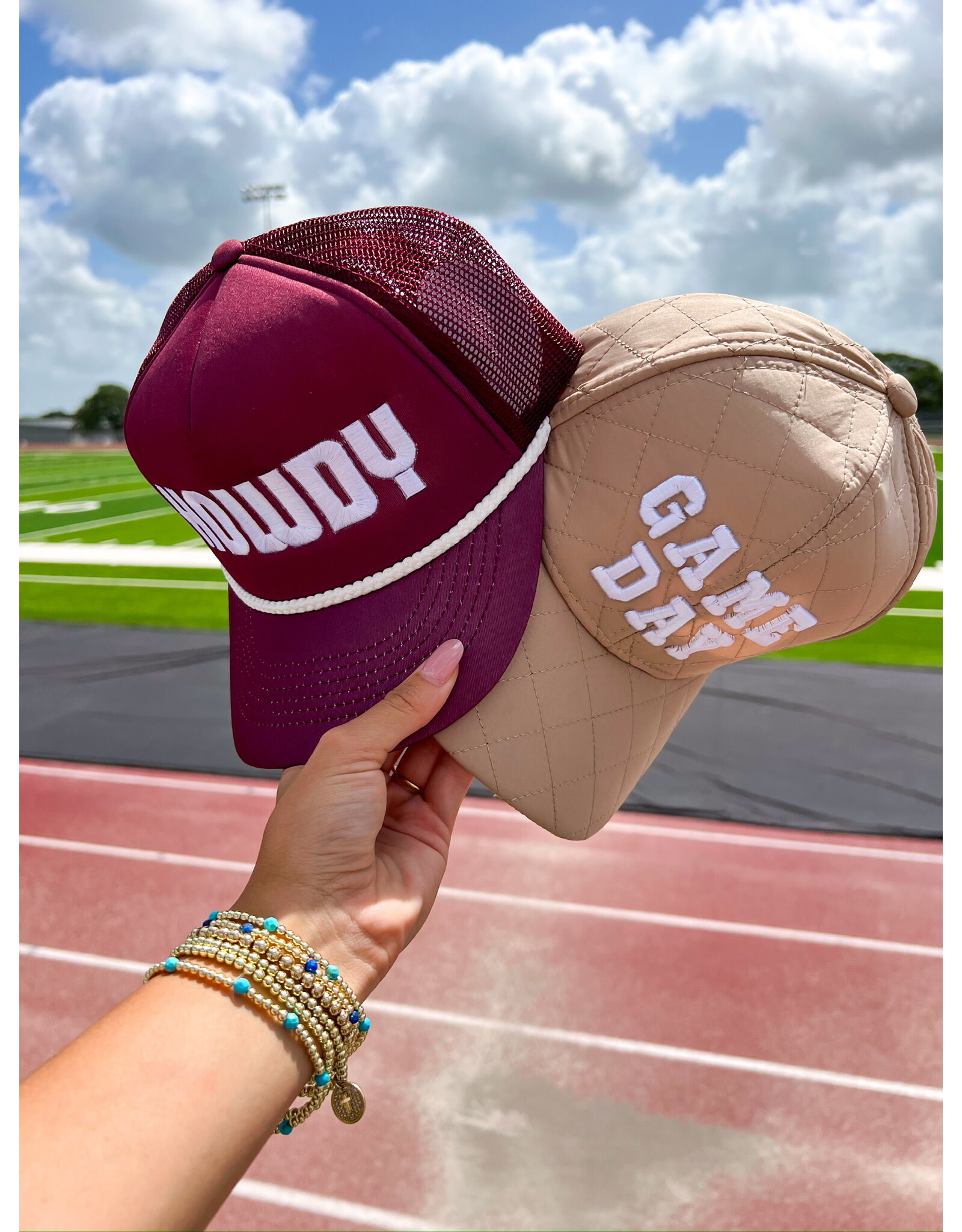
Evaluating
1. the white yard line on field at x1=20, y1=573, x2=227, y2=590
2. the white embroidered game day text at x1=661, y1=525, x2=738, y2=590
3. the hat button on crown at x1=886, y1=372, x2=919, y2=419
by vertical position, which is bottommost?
the white yard line on field at x1=20, y1=573, x2=227, y2=590

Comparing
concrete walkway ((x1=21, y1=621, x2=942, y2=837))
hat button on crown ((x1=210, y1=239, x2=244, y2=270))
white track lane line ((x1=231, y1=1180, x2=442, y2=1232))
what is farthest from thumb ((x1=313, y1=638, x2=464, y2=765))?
concrete walkway ((x1=21, y1=621, x2=942, y2=837))

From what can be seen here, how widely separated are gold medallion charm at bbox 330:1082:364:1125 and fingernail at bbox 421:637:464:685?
382mm

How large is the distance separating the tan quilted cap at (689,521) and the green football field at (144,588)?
0.62 ft

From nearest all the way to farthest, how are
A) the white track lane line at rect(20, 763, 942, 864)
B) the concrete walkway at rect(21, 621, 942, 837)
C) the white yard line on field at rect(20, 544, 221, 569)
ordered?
the white track lane line at rect(20, 763, 942, 864), the concrete walkway at rect(21, 621, 942, 837), the white yard line on field at rect(20, 544, 221, 569)

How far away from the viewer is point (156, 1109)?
0.67 m

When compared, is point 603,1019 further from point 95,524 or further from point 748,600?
point 95,524

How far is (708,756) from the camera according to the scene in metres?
5.24

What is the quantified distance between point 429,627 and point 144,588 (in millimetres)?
10085

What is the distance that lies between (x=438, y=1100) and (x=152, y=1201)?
8.25 ft

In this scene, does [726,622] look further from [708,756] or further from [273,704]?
→ [708,756]

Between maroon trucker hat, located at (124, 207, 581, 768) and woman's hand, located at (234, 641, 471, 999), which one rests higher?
maroon trucker hat, located at (124, 207, 581, 768)

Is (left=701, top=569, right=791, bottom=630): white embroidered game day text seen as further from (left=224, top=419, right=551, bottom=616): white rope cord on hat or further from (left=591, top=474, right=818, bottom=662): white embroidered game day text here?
(left=224, top=419, right=551, bottom=616): white rope cord on hat

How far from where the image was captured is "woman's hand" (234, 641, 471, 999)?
33.6 inches

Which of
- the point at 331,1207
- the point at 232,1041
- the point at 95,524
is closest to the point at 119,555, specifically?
the point at 95,524
